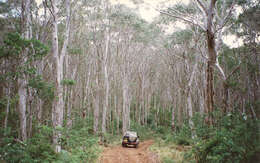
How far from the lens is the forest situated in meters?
6.63

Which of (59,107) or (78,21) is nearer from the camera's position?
(59,107)

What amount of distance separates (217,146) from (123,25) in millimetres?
15254

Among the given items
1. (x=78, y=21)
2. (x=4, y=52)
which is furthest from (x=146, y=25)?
(x=4, y=52)

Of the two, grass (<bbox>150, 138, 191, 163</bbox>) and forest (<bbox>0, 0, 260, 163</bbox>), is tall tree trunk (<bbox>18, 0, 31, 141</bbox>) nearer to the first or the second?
forest (<bbox>0, 0, 260, 163</bbox>)

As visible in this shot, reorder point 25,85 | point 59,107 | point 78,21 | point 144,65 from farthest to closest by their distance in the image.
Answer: point 144,65
point 78,21
point 59,107
point 25,85

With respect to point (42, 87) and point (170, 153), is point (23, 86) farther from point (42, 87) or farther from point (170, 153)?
point (170, 153)

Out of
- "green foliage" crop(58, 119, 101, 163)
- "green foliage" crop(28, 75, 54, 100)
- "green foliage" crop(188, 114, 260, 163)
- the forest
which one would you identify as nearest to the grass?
the forest

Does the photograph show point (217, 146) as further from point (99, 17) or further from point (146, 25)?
point (146, 25)

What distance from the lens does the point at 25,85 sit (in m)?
9.04

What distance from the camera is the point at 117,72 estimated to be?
24.6 m

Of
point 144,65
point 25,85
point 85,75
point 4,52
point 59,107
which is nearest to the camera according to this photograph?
point 4,52

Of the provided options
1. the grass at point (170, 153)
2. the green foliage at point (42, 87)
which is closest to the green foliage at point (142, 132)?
the grass at point (170, 153)

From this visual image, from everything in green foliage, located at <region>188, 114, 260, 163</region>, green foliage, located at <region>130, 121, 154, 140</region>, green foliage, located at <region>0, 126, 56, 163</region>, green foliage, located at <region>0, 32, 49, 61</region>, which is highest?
green foliage, located at <region>0, 32, 49, 61</region>

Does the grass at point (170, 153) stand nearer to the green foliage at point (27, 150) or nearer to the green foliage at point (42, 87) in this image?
the green foliage at point (27, 150)
